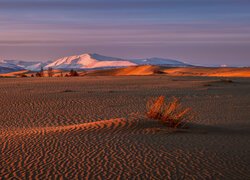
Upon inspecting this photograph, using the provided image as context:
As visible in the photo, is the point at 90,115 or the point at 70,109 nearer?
the point at 90,115

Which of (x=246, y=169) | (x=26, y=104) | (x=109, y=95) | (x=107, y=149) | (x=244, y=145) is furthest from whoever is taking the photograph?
(x=109, y=95)

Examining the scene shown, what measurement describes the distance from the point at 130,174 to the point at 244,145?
3.81 m

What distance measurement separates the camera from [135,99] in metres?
22.7

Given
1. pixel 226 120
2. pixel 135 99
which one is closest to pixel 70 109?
pixel 135 99

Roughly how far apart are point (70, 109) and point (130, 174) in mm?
11795

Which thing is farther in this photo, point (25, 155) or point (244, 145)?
point (244, 145)

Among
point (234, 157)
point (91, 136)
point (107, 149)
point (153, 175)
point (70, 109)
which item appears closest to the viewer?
point (153, 175)

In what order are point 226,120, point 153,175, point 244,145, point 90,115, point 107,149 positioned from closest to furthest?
point 153,175, point 107,149, point 244,145, point 226,120, point 90,115

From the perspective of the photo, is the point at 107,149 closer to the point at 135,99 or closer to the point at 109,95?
the point at 135,99

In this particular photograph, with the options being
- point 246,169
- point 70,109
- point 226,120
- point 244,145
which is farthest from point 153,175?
point 70,109

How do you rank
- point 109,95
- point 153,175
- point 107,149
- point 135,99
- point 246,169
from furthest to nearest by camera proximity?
point 109,95
point 135,99
point 107,149
point 246,169
point 153,175

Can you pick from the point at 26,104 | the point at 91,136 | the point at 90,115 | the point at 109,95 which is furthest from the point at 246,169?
the point at 109,95

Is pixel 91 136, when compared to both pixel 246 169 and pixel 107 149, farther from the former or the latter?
pixel 246 169

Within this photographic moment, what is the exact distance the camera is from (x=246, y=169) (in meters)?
7.85
